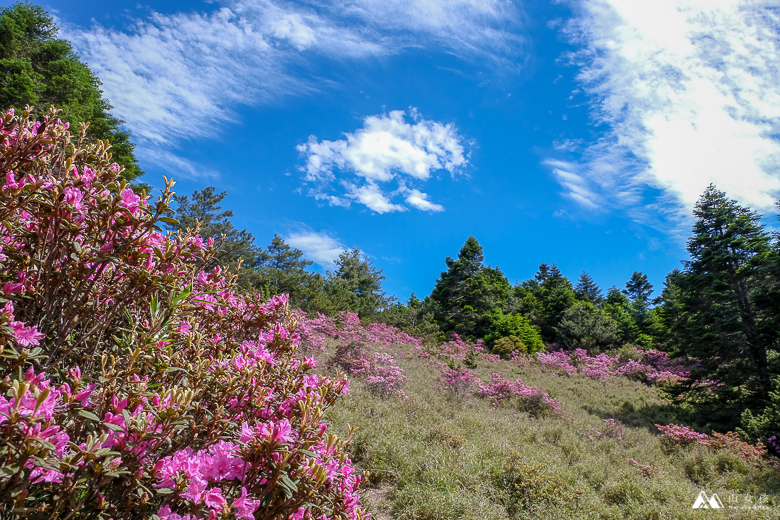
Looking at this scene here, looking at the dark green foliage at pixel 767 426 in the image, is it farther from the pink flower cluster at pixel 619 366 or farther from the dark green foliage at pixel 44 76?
the dark green foliage at pixel 44 76

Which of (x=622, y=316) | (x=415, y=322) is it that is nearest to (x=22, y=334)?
(x=415, y=322)

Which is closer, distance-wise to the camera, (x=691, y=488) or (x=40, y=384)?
(x=40, y=384)

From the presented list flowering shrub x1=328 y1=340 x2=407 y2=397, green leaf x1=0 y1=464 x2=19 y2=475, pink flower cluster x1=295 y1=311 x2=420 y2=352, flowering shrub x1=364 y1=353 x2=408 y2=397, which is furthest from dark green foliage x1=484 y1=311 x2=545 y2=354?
green leaf x1=0 y1=464 x2=19 y2=475

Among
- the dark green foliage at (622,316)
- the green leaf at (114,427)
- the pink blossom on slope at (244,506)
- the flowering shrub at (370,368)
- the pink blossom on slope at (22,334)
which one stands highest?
the dark green foliage at (622,316)

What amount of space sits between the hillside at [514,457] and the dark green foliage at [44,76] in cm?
1343

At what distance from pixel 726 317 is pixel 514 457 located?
34.4ft

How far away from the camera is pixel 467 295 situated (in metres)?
28.1

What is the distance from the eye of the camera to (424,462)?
4844mm

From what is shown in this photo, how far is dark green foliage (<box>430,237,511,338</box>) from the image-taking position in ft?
84.9

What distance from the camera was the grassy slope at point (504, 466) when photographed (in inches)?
169

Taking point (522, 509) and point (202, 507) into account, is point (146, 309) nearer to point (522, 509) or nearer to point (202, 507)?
point (202, 507)

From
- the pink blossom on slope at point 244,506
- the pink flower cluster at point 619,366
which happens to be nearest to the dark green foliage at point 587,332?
the pink flower cluster at point 619,366

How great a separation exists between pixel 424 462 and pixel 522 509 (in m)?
1.31


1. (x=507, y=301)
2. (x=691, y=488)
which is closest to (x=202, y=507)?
(x=691, y=488)
